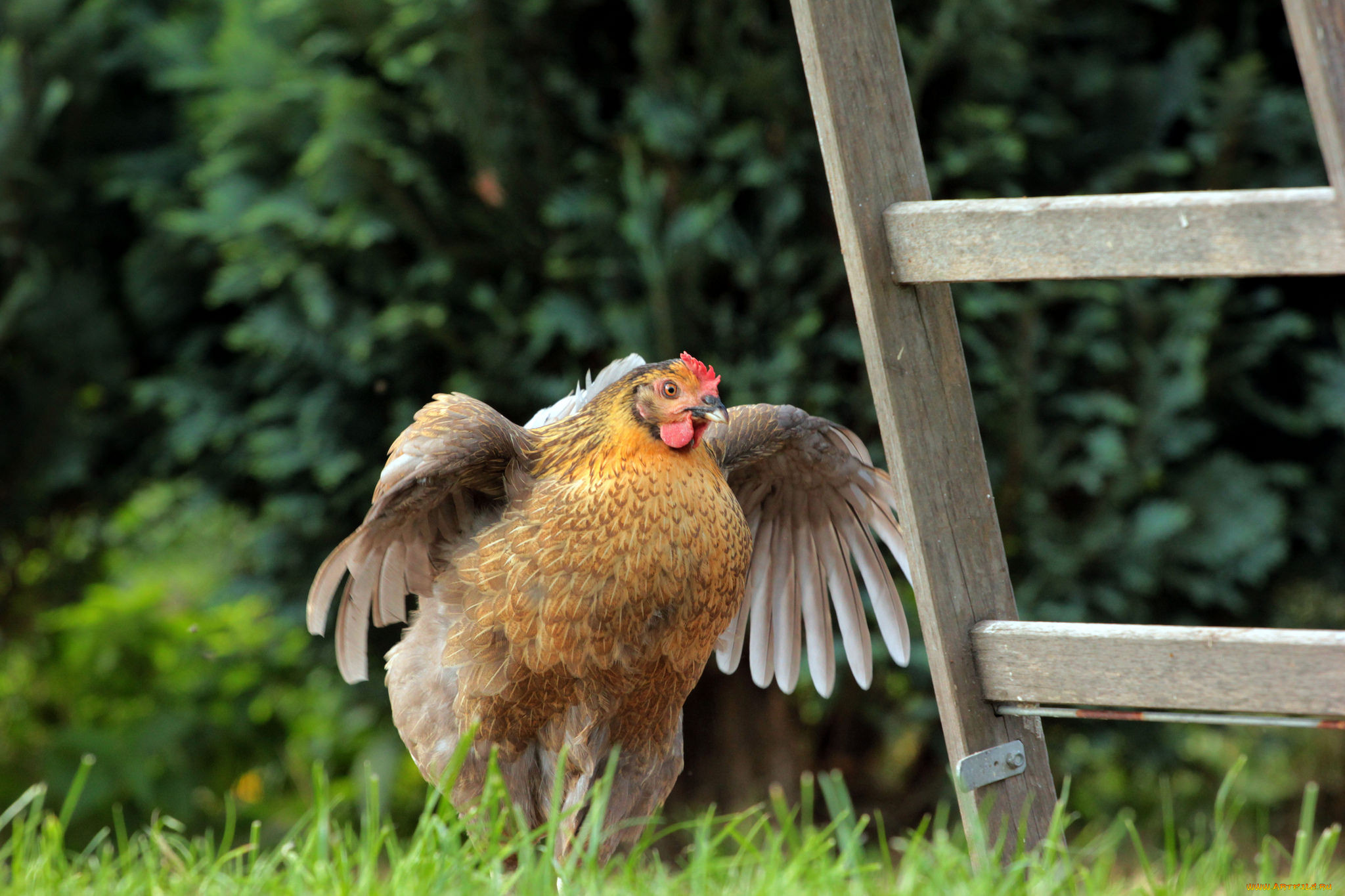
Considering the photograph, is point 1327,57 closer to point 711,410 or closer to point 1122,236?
point 1122,236

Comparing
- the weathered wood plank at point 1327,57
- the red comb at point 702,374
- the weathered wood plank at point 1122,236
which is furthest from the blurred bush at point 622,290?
the weathered wood plank at point 1327,57

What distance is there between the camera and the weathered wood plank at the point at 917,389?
6.25 feet

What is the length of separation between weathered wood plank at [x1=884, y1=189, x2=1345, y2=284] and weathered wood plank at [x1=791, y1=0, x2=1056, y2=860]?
0.06 m

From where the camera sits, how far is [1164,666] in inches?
69.6

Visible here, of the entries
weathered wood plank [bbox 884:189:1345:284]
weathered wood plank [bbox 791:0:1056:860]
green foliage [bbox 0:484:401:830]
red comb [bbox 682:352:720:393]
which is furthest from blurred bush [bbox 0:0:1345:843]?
weathered wood plank [bbox 884:189:1345:284]

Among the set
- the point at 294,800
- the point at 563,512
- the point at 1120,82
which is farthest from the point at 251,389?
the point at 1120,82

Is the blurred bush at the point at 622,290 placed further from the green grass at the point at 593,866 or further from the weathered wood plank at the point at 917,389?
the weathered wood plank at the point at 917,389

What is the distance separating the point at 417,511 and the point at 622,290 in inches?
56.2

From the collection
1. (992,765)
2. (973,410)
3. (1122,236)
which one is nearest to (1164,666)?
(992,765)

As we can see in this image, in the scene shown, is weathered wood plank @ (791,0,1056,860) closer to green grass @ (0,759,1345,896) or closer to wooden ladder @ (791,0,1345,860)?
wooden ladder @ (791,0,1345,860)

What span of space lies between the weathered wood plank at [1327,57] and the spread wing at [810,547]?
139 cm

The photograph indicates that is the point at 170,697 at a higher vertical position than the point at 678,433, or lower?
lower

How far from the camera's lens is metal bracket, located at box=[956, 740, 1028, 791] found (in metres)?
1.94

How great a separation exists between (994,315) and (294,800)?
300cm
